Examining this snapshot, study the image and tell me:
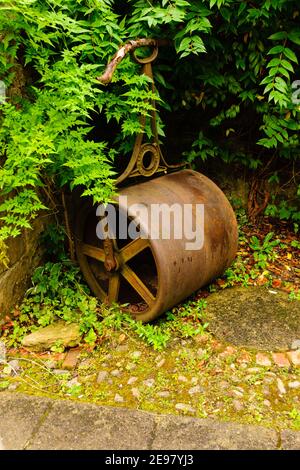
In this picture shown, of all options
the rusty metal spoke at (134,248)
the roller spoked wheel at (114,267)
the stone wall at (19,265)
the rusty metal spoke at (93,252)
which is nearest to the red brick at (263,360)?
the roller spoked wheel at (114,267)

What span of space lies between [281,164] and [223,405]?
106 inches

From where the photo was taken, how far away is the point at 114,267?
10.6 feet

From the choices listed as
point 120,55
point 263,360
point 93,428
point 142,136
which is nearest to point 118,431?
point 93,428

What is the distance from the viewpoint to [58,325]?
125 inches

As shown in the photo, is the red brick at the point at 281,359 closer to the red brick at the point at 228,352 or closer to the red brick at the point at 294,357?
the red brick at the point at 294,357

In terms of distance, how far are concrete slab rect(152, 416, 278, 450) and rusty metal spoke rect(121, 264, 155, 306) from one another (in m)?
0.92

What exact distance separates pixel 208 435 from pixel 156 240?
47.2 inches

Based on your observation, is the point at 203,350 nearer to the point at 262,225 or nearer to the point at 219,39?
the point at 262,225

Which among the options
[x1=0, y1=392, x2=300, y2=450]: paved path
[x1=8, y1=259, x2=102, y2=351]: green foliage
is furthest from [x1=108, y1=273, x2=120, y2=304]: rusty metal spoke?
[x1=0, y1=392, x2=300, y2=450]: paved path

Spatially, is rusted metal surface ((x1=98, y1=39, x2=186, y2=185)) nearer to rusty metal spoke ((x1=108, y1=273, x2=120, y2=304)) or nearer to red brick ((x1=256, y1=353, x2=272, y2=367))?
rusty metal spoke ((x1=108, y1=273, x2=120, y2=304))

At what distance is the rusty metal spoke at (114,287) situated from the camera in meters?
3.33

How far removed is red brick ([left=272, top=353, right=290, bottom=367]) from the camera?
281cm
